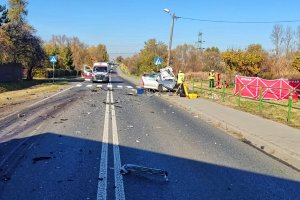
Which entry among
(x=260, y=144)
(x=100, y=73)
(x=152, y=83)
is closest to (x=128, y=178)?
(x=260, y=144)

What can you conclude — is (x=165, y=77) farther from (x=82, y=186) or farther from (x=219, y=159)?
(x=82, y=186)

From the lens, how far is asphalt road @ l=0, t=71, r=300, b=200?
A: 19.4ft

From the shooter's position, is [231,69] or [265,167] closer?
[265,167]

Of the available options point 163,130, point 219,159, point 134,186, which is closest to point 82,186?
point 134,186

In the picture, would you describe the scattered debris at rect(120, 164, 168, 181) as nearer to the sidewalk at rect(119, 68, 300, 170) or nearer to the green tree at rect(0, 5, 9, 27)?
the sidewalk at rect(119, 68, 300, 170)

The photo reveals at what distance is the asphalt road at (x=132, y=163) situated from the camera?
233 inches

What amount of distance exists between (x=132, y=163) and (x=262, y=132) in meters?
5.61

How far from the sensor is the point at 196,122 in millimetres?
14719

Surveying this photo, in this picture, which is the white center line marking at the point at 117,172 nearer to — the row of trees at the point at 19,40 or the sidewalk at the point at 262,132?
the sidewalk at the point at 262,132

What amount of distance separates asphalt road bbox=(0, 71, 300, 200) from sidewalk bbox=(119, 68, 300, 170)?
0.39 metres

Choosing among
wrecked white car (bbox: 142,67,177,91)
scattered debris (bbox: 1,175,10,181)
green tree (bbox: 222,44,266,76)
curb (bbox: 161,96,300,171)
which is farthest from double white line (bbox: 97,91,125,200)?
green tree (bbox: 222,44,266,76)

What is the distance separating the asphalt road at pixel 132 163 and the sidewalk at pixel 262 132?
0.39 m

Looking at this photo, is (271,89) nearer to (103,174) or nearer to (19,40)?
(103,174)

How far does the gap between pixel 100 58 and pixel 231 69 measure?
120 metres
